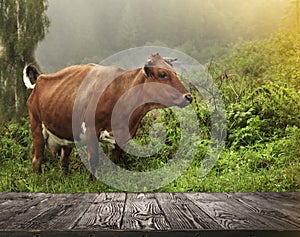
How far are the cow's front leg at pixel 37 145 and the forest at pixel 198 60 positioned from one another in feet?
0.22

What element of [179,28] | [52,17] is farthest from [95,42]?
[179,28]

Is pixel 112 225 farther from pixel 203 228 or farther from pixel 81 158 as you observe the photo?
pixel 81 158

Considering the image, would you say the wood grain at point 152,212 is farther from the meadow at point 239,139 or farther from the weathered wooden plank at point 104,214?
the meadow at point 239,139

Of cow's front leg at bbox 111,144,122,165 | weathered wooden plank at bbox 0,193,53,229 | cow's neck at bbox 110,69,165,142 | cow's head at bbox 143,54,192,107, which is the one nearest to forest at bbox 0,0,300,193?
cow's front leg at bbox 111,144,122,165

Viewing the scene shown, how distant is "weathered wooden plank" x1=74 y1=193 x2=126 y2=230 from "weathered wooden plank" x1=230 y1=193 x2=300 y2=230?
52 cm

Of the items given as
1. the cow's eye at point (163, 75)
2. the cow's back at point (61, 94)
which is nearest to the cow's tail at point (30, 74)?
the cow's back at point (61, 94)

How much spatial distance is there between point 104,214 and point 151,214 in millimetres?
179

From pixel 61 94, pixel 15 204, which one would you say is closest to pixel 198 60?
pixel 61 94

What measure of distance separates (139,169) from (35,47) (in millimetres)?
1565

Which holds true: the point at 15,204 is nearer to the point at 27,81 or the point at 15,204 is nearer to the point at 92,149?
the point at 92,149

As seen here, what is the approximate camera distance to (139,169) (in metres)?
3.68

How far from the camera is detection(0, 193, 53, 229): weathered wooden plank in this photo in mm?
1601

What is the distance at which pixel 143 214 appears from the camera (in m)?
1.68

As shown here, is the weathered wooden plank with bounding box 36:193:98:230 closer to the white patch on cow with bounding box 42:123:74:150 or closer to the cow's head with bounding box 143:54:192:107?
the cow's head with bounding box 143:54:192:107
